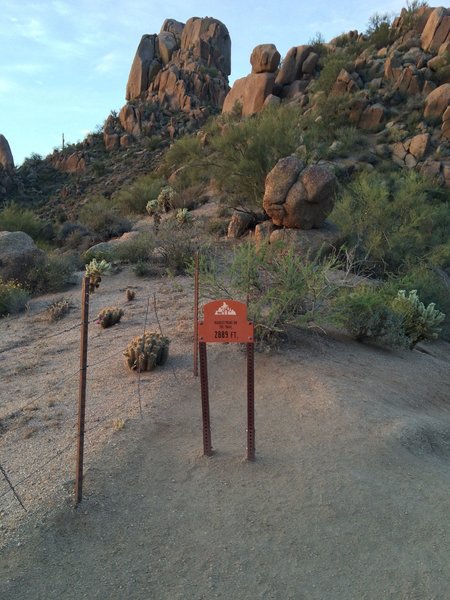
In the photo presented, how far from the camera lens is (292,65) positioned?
123 feet

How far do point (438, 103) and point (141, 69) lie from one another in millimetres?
34008

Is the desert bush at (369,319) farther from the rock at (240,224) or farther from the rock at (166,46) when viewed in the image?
the rock at (166,46)

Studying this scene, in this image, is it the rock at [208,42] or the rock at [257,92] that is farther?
A: the rock at [208,42]

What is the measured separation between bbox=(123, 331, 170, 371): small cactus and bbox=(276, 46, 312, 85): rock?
33.1 meters

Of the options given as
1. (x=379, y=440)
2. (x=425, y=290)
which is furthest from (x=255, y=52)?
(x=379, y=440)

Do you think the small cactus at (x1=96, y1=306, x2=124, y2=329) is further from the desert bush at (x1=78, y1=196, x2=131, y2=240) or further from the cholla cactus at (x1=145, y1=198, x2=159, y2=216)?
the cholla cactus at (x1=145, y1=198, x2=159, y2=216)

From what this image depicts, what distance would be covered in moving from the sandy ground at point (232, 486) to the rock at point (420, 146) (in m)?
22.4

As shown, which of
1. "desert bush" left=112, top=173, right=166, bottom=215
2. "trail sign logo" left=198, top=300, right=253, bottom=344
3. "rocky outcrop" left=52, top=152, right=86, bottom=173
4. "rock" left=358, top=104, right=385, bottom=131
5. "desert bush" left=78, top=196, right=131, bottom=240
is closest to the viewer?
"trail sign logo" left=198, top=300, right=253, bottom=344

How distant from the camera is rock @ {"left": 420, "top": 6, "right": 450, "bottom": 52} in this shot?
3353 cm

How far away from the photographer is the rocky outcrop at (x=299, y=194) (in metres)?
14.9

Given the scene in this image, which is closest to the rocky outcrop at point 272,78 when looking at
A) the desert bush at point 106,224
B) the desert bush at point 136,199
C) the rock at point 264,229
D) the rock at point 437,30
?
the rock at point 437,30

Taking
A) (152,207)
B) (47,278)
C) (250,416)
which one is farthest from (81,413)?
(152,207)

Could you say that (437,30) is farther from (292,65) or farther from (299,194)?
(299,194)

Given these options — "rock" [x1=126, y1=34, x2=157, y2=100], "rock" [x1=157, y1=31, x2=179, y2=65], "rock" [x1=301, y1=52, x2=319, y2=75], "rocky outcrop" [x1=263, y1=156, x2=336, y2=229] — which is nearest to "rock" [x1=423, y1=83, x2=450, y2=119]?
"rock" [x1=301, y1=52, x2=319, y2=75]
